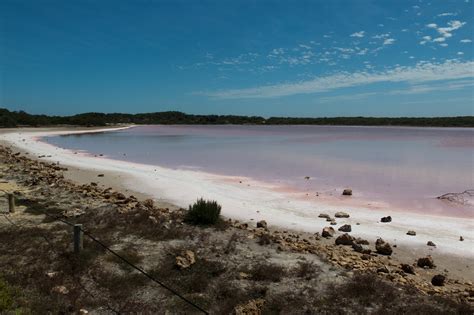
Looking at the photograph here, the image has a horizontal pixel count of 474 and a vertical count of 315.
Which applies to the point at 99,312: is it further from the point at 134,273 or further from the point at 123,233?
the point at 123,233

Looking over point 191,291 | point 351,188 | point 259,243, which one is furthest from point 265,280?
point 351,188

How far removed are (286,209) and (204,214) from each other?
3264 millimetres

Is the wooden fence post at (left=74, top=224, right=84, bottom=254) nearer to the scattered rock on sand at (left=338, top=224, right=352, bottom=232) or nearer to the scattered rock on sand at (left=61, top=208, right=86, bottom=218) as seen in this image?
the scattered rock on sand at (left=61, top=208, right=86, bottom=218)

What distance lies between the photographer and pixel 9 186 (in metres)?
12.8

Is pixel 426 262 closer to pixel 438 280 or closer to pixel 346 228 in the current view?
pixel 438 280

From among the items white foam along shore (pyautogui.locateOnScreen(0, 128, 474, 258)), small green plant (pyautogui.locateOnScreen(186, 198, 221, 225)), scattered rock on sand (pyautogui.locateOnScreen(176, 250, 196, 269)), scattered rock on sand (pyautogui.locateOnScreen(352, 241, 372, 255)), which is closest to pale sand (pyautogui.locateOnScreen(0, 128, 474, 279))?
white foam along shore (pyautogui.locateOnScreen(0, 128, 474, 258))

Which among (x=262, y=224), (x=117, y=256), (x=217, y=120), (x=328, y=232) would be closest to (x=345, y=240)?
(x=328, y=232)

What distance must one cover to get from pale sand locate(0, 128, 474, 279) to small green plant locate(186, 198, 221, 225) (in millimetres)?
1436

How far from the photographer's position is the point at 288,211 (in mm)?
10945

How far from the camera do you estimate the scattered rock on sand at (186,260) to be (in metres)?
6.18

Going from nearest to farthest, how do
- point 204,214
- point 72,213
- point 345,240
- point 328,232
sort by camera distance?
Result: point 345,240 < point 328,232 < point 204,214 < point 72,213

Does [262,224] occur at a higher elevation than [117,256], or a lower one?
lower

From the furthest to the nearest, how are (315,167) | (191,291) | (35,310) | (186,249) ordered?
(315,167)
(186,249)
(191,291)
(35,310)

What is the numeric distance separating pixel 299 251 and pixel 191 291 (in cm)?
231
